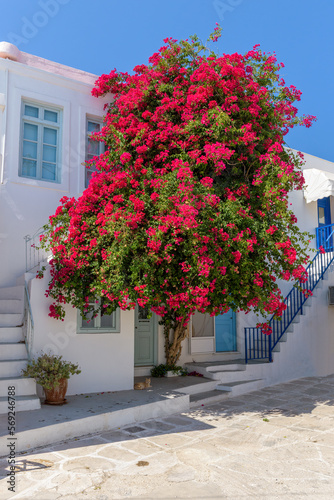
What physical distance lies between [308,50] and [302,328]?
7763 mm

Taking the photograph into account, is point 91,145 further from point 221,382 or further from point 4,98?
point 221,382

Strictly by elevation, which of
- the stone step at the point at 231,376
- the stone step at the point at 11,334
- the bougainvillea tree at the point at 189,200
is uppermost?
the bougainvillea tree at the point at 189,200

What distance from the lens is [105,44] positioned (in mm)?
9977

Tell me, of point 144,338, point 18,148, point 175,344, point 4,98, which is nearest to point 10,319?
point 144,338

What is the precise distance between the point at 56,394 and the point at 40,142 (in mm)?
5756

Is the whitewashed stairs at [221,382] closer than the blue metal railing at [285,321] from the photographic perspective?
Yes

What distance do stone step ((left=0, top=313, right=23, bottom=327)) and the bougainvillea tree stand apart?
3.15 feet

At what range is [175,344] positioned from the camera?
1060cm

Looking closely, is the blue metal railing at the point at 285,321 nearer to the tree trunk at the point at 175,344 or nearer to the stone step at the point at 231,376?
the stone step at the point at 231,376

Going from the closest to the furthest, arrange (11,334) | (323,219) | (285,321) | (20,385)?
(20,385) < (11,334) < (285,321) < (323,219)

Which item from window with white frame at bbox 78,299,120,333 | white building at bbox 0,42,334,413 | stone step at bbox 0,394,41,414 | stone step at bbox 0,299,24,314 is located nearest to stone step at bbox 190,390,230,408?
white building at bbox 0,42,334,413

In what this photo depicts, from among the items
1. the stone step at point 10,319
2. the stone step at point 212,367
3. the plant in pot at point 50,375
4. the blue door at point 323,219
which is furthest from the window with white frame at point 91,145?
the blue door at point 323,219

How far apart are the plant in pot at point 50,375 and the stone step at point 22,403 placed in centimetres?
28

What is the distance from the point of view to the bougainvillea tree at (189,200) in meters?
7.33
